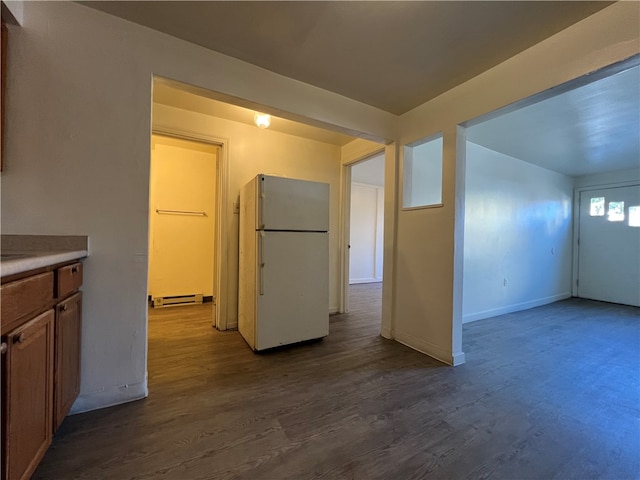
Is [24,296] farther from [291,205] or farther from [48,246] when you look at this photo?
[291,205]

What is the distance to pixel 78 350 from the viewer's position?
1.45 meters

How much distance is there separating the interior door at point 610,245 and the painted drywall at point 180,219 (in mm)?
6867

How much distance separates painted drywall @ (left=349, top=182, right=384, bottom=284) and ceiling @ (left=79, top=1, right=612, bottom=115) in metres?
4.62

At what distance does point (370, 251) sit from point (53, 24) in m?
6.30

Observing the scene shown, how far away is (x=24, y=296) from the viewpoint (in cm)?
92

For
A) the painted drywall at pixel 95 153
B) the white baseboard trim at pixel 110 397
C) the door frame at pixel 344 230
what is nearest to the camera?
the painted drywall at pixel 95 153

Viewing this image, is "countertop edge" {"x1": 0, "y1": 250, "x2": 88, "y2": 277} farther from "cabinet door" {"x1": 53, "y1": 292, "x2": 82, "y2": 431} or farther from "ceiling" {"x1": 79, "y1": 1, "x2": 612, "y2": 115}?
"ceiling" {"x1": 79, "y1": 1, "x2": 612, "y2": 115}

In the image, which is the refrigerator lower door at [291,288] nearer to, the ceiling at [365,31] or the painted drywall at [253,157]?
the painted drywall at [253,157]

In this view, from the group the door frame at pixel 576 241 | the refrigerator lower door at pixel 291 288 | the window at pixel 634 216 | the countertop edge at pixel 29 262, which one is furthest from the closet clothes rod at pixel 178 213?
the window at pixel 634 216

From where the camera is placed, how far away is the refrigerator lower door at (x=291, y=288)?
233 cm

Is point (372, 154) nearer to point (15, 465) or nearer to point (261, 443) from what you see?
point (261, 443)

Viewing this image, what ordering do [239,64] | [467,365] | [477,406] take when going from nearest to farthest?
[477,406] → [239,64] → [467,365]

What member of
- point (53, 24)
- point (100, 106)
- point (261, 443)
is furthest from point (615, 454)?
point (53, 24)

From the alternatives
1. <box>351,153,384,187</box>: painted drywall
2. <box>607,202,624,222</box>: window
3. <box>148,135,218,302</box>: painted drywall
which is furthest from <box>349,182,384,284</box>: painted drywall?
<box>607,202,624,222</box>: window
